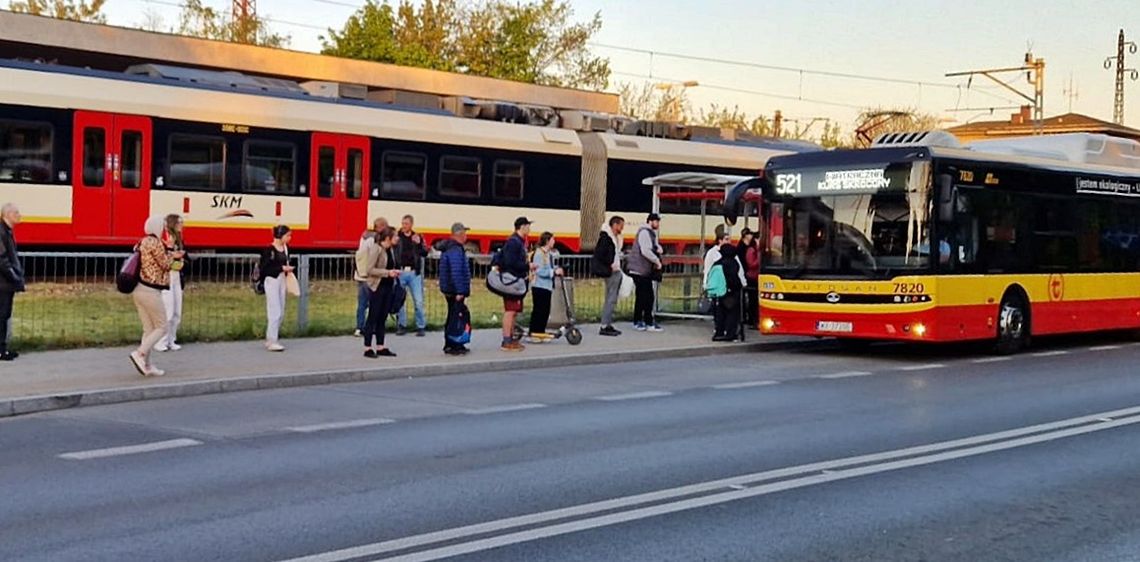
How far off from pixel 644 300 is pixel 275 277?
6449mm

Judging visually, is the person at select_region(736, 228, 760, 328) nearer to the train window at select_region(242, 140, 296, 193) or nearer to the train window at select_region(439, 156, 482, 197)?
the train window at select_region(242, 140, 296, 193)

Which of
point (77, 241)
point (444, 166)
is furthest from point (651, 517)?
point (444, 166)

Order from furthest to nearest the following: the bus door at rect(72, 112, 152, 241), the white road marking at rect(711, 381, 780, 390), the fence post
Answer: the bus door at rect(72, 112, 152, 241)
the fence post
the white road marking at rect(711, 381, 780, 390)

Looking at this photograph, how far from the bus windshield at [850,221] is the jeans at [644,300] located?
101 inches

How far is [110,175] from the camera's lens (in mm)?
23500

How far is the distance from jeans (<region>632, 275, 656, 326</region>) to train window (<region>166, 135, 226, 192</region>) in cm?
983

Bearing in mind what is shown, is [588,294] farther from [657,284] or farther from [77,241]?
[77,241]

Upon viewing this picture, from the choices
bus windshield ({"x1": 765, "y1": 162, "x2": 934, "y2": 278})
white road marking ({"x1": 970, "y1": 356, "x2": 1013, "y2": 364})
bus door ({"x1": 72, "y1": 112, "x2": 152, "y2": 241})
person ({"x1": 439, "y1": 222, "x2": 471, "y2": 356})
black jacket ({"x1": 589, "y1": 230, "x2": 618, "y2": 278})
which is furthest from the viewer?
bus door ({"x1": 72, "y1": 112, "x2": 152, "y2": 241})

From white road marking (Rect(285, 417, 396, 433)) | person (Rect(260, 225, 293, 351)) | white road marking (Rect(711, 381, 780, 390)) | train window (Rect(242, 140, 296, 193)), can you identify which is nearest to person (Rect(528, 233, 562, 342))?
person (Rect(260, 225, 293, 351))

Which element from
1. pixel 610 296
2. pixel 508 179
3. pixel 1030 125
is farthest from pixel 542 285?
pixel 1030 125

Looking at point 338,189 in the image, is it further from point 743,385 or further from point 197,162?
point 743,385

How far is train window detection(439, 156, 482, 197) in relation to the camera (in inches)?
1158

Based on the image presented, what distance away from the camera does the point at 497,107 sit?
31.4 m

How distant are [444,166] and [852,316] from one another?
14757 mm
